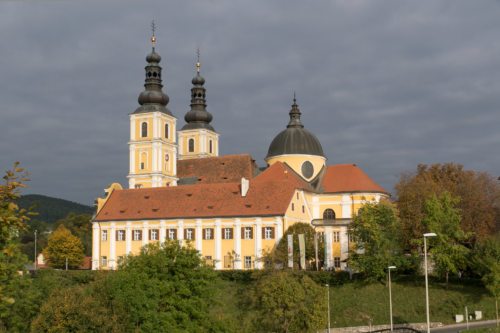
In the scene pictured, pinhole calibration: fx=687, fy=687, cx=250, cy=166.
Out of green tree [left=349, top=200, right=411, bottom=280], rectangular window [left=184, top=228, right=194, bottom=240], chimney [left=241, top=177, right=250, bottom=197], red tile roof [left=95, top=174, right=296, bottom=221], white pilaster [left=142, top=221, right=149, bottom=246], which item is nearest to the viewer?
green tree [left=349, top=200, right=411, bottom=280]

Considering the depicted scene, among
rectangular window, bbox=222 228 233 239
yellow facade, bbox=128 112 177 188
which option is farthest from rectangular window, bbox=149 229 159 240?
yellow facade, bbox=128 112 177 188

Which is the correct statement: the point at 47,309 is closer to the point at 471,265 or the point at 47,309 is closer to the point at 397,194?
the point at 471,265

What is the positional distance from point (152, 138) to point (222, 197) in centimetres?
2131

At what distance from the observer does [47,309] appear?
35.1 m

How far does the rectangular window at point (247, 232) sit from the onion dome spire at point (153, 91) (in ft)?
93.5

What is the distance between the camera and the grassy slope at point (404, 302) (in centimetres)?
5506

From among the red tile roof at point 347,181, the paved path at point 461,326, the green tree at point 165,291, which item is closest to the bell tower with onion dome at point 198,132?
the red tile roof at point 347,181

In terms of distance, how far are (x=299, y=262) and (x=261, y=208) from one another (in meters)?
9.33

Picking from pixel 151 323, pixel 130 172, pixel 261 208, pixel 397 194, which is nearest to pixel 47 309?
pixel 151 323

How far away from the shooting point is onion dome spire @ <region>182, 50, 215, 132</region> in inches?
4560

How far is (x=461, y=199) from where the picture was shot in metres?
69.0

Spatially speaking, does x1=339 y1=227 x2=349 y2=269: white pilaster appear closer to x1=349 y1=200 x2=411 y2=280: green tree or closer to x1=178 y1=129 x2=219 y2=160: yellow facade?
x1=349 y1=200 x2=411 y2=280: green tree

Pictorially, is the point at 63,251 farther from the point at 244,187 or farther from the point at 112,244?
the point at 244,187

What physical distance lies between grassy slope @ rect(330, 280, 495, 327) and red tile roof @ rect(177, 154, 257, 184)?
33623mm
